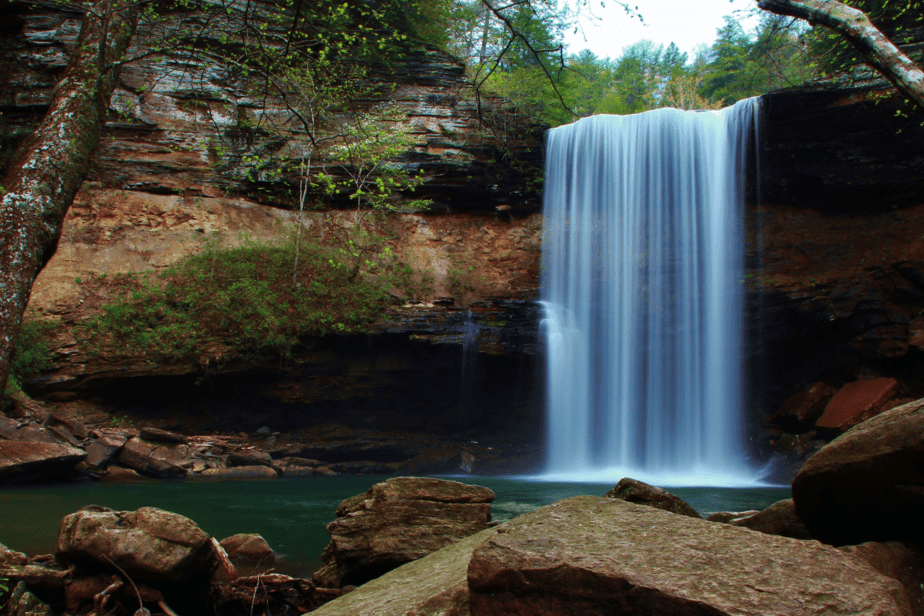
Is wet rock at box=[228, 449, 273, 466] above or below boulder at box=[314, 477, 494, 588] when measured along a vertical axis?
below

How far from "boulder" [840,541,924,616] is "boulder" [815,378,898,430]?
41.9ft

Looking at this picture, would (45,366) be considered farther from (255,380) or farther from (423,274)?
(423,274)

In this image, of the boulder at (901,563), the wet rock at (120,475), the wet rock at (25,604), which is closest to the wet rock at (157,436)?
the wet rock at (120,475)

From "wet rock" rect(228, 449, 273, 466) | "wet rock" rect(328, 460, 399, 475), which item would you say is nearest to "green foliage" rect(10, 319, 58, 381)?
"wet rock" rect(228, 449, 273, 466)

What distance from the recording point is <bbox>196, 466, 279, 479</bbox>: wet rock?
1182 cm

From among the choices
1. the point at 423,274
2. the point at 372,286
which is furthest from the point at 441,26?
the point at 372,286

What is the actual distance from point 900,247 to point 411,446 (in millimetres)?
14766

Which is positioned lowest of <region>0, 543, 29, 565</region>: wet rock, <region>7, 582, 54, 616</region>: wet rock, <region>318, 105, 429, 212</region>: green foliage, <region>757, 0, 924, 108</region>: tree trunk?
<region>7, 582, 54, 616</region>: wet rock

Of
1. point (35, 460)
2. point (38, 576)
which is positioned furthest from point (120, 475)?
point (38, 576)

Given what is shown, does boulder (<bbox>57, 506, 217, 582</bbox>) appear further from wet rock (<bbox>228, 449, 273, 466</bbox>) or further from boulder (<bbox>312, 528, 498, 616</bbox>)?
wet rock (<bbox>228, 449, 273, 466</bbox>)

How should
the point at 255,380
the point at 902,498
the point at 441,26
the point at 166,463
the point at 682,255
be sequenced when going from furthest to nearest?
the point at 441,26 < the point at 682,255 < the point at 255,380 < the point at 166,463 < the point at 902,498

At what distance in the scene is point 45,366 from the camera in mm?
12117

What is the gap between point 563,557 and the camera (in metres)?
2.04

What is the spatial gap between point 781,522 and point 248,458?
1189 cm
